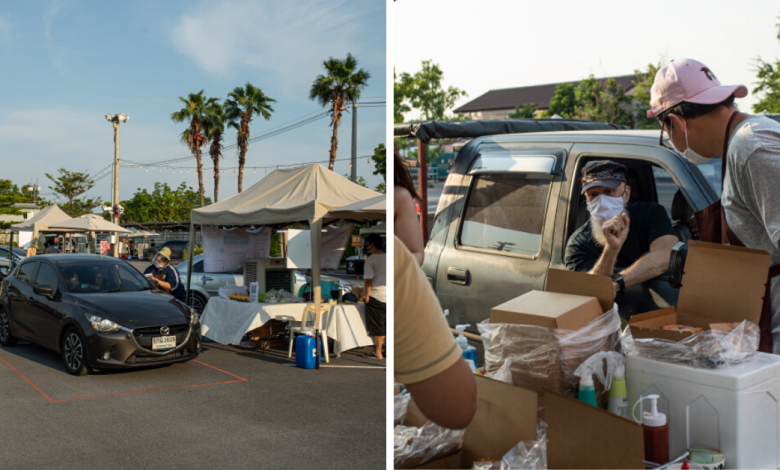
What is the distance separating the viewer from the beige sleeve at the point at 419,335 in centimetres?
119

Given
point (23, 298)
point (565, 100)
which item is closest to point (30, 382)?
point (23, 298)

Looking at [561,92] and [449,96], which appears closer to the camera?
[449,96]

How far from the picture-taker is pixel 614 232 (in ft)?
9.24

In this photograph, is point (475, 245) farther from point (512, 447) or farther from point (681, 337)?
point (512, 447)

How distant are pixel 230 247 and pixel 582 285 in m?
9.02

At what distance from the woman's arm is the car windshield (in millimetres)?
7116

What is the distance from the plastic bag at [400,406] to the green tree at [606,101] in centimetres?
2181

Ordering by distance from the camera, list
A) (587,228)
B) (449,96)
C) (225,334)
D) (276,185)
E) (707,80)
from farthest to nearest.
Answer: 1. (276,185)
2. (225,334)
3. (587,228)
4. (449,96)
5. (707,80)

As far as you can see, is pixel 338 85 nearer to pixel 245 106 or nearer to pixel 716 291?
pixel 245 106

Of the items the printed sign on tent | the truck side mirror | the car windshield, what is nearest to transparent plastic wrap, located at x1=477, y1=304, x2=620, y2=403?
the truck side mirror

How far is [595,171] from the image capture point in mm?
3010

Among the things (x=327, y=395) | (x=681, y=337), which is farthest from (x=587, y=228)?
(x=327, y=395)

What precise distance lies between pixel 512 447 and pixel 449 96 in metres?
1.83

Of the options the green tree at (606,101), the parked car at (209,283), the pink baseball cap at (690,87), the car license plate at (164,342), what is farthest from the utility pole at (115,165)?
the pink baseball cap at (690,87)
